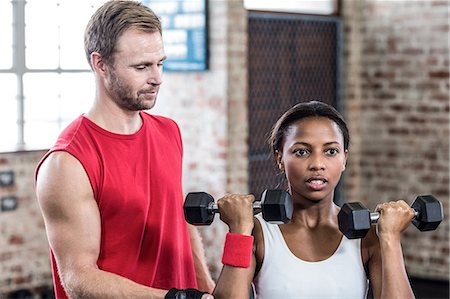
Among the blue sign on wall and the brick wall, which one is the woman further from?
the brick wall

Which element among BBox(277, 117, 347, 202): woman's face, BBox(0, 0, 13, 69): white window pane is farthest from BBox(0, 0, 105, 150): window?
BBox(277, 117, 347, 202): woman's face

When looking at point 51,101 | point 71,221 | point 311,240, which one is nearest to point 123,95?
point 71,221

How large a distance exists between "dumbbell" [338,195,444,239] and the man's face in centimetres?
59

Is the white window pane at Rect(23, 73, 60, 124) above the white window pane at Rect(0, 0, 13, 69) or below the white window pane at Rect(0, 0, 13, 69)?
below

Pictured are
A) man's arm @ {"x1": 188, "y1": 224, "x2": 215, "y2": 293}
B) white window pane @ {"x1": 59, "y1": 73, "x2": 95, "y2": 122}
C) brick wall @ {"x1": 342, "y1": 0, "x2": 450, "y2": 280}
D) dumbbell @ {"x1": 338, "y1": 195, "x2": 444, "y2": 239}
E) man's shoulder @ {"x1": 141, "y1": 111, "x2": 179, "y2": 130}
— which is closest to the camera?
dumbbell @ {"x1": 338, "y1": 195, "x2": 444, "y2": 239}

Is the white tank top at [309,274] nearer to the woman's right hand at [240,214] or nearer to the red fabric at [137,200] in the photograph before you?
the woman's right hand at [240,214]

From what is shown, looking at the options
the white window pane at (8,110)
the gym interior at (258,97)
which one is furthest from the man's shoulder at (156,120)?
the white window pane at (8,110)

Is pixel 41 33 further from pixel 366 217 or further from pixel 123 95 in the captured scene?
pixel 366 217

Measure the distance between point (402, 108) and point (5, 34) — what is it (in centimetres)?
253

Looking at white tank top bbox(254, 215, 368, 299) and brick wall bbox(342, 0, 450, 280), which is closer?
white tank top bbox(254, 215, 368, 299)

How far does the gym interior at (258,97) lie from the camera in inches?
186

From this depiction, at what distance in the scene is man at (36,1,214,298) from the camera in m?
2.13

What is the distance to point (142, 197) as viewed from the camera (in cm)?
226

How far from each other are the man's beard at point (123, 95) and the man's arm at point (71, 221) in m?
0.21
